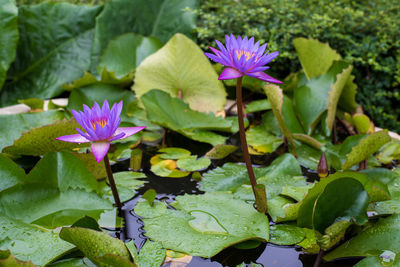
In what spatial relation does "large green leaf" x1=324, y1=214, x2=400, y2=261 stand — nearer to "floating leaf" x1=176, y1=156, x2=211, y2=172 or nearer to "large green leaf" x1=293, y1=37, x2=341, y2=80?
"floating leaf" x1=176, y1=156, x2=211, y2=172

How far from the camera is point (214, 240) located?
787 millimetres

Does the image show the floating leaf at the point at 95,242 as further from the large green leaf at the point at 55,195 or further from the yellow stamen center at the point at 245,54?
the yellow stamen center at the point at 245,54

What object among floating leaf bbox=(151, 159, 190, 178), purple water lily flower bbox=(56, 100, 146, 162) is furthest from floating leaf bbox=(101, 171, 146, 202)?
purple water lily flower bbox=(56, 100, 146, 162)

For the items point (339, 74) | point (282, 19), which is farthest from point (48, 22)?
point (339, 74)

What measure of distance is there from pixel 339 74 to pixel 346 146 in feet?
0.76

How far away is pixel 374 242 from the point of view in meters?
0.79

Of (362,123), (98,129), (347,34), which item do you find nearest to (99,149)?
(98,129)

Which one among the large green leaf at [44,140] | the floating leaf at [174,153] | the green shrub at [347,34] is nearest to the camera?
the large green leaf at [44,140]

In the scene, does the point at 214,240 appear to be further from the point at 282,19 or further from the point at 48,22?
the point at 48,22

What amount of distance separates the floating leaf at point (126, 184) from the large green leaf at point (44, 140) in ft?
0.43

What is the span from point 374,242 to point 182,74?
0.95m

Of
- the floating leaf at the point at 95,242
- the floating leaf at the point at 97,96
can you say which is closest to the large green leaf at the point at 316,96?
the floating leaf at the point at 97,96

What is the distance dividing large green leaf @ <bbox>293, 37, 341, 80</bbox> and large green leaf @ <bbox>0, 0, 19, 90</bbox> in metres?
1.14

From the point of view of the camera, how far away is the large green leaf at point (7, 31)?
5.34 ft
